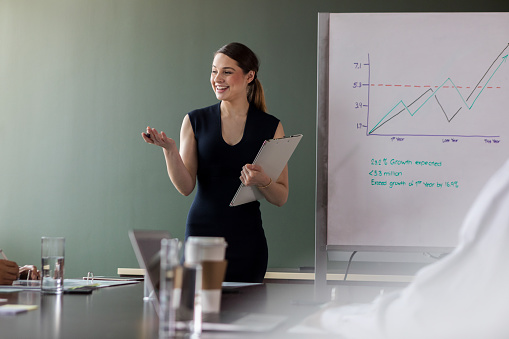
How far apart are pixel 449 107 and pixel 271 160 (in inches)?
35.9

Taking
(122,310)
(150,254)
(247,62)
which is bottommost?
(122,310)

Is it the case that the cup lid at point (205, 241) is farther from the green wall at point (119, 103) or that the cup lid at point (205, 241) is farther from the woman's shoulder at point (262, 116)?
the green wall at point (119, 103)

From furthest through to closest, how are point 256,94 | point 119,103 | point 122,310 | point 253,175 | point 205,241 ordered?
point 119,103
point 256,94
point 253,175
point 122,310
point 205,241

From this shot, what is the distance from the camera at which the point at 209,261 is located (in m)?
0.92

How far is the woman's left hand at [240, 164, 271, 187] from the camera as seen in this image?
1991mm

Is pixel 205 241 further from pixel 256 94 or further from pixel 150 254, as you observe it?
pixel 256 94

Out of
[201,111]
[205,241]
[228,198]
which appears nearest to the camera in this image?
[205,241]

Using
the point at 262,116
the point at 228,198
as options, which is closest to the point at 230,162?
the point at 228,198

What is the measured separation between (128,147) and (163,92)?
435 millimetres

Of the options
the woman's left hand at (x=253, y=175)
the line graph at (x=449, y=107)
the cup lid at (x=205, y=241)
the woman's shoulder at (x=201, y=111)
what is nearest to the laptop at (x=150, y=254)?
the cup lid at (x=205, y=241)

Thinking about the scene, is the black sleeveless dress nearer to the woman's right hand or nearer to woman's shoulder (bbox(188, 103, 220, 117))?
woman's shoulder (bbox(188, 103, 220, 117))

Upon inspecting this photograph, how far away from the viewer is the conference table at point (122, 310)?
89cm

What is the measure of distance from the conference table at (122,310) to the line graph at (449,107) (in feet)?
3.71

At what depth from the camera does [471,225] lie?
628mm
